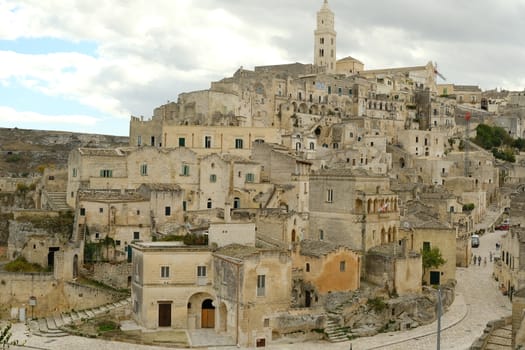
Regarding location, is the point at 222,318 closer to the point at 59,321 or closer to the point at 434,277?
the point at 59,321

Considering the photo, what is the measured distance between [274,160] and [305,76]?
38.7 meters

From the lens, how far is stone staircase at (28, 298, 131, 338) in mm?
34875

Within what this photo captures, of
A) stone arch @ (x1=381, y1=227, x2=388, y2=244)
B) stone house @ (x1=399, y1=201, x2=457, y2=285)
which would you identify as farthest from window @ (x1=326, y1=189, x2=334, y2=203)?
stone house @ (x1=399, y1=201, x2=457, y2=285)

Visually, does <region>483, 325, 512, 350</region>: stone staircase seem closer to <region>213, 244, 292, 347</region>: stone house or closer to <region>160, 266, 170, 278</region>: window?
<region>213, 244, 292, 347</region>: stone house

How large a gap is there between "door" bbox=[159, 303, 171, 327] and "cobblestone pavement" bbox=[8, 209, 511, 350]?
2887mm

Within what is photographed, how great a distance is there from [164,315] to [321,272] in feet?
29.4

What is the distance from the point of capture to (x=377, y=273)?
40.3 metres

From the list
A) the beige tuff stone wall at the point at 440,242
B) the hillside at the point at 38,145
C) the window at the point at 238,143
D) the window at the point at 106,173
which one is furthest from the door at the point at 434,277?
the hillside at the point at 38,145

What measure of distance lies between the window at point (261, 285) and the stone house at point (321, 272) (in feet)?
13.7

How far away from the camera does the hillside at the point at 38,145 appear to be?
268 ft

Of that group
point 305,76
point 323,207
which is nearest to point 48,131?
point 305,76

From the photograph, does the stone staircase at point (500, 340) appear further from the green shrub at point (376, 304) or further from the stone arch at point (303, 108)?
the stone arch at point (303, 108)

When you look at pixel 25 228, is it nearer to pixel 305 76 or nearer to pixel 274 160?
pixel 274 160

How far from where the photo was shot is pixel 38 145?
92375 mm
